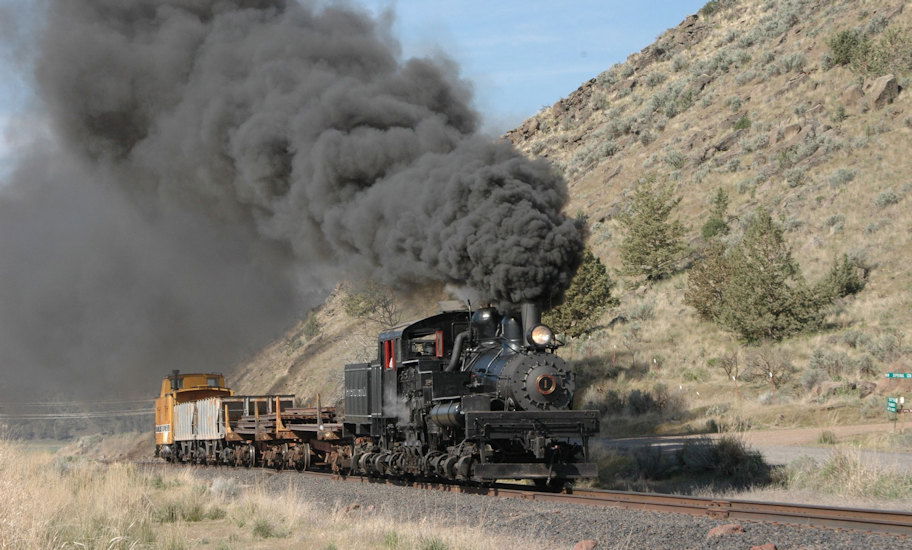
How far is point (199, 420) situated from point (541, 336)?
52.4 feet

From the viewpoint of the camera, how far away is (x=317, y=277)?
1024 inches

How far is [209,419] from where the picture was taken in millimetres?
25672

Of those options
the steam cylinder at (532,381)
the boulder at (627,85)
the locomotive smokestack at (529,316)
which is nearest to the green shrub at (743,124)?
the boulder at (627,85)

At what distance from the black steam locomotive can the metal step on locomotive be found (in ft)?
0.06

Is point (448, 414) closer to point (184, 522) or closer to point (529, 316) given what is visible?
point (529, 316)

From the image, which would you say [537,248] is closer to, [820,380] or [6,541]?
[6,541]

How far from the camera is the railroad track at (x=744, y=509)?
9078 millimetres

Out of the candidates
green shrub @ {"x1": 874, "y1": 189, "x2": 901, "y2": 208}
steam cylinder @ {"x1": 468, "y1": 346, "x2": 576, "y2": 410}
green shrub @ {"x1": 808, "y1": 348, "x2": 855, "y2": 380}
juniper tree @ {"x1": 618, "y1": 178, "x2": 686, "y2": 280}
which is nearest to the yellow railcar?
steam cylinder @ {"x1": 468, "y1": 346, "x2": 576, "y2": 410}

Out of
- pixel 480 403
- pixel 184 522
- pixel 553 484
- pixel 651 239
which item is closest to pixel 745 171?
pixel 651 239

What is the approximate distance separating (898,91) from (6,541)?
50.9 meters

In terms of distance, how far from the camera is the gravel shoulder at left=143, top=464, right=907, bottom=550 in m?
8.62

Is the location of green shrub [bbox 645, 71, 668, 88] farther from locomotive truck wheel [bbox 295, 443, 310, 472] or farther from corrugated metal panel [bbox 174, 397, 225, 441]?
locomotive truck wheel [bbox 295, 443, 310, 472]

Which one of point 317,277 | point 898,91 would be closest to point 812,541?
point 317,277

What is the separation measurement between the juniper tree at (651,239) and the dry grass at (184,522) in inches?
1181
